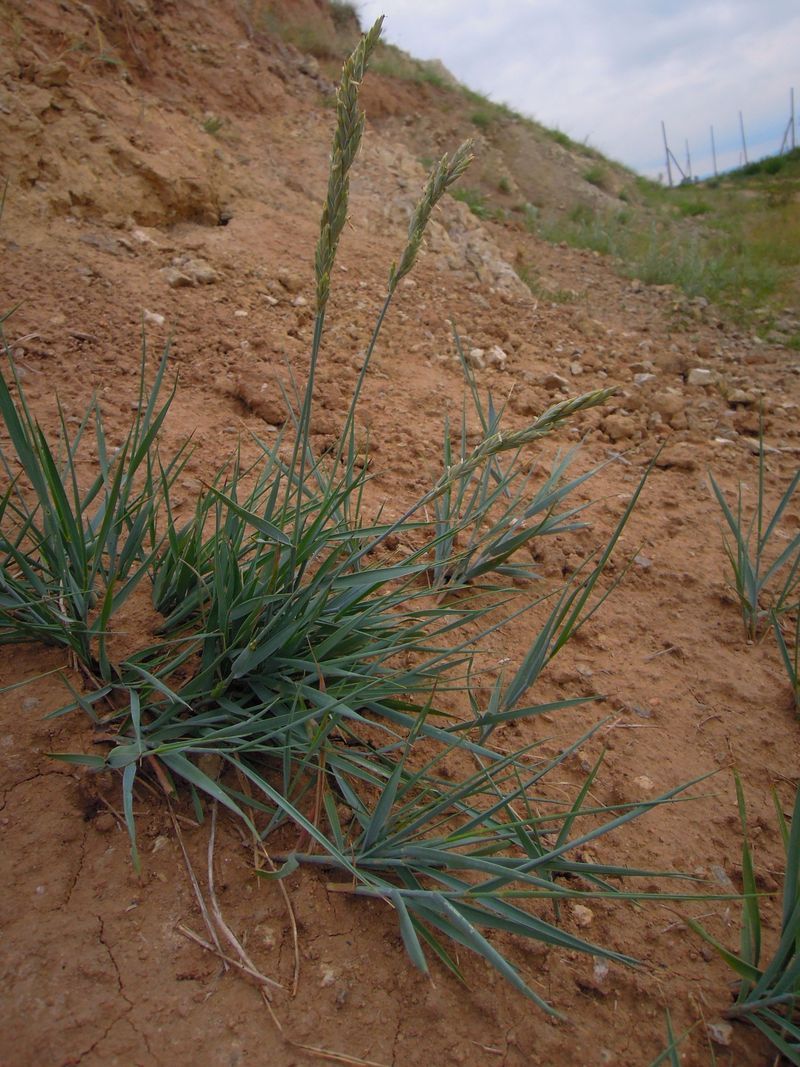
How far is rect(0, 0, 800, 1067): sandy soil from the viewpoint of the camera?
37.7 inches

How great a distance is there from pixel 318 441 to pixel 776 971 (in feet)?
6.19

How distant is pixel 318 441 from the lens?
7.63 feet

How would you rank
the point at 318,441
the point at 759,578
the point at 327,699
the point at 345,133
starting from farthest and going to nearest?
the point at 318,441 → the point at 759,578 → the point at 327,699 → the point at 345,133

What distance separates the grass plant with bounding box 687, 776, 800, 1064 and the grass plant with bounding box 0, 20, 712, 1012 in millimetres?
180

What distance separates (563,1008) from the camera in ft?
3.34

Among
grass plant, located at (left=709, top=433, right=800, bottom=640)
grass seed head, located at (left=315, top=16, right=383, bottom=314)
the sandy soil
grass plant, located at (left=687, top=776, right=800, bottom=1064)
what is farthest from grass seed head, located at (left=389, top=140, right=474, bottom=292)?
grass plant, located at (left=709, top=433, right=800, bottom=640)

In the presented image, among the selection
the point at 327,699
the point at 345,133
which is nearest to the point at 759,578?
the point at 327,699

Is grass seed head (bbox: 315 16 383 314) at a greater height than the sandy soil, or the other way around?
grass seed head (bbox: 315 16 383 314)

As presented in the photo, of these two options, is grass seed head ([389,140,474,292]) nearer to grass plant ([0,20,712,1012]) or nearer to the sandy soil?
grass plant ([0,20,712,1012])

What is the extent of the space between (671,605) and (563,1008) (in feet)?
3.99

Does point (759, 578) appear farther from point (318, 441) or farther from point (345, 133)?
point (345, 133)

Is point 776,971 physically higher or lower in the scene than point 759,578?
lower

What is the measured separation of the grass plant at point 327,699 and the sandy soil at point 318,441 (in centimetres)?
9

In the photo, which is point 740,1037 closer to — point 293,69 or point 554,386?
point 554,386
